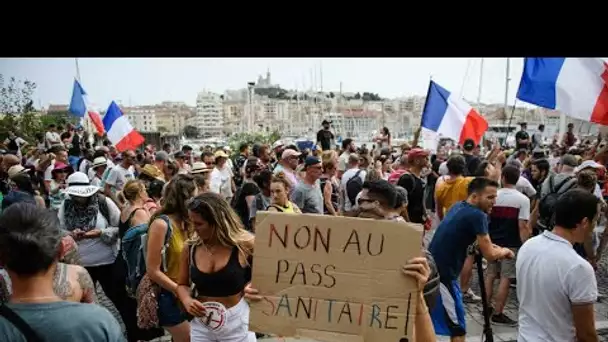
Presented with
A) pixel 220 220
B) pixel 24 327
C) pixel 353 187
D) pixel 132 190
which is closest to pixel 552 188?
pixel 353 187

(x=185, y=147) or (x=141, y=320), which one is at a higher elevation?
(x=185, y=147)

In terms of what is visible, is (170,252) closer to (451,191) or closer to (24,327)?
(24,327)

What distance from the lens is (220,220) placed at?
3.04m

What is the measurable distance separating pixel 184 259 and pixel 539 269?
208cm

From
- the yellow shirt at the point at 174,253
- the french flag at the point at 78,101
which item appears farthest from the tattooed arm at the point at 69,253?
the french flag at the point at 78,101

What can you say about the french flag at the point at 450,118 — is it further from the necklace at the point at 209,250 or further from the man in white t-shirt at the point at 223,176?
the necklace at the point at 209,250

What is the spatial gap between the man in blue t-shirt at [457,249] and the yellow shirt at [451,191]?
1865 mm

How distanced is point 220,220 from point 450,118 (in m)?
7.38

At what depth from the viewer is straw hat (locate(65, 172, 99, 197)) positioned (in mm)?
4410

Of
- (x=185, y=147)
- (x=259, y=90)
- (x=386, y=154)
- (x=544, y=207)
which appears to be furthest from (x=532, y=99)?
(x=259, y=90)

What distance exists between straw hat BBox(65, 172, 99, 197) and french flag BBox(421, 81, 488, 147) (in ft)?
21.8

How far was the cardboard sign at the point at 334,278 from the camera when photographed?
2.13 meters

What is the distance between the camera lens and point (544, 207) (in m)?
5.49
